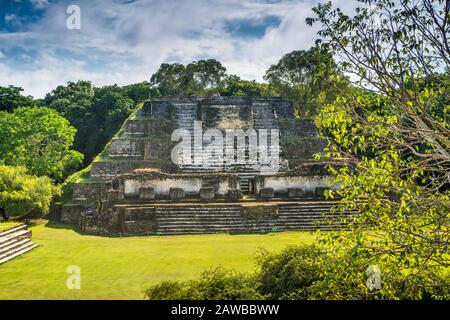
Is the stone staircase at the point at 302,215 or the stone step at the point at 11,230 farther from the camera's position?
the stone staircase at the point at 302,215

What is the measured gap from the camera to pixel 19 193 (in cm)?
1405

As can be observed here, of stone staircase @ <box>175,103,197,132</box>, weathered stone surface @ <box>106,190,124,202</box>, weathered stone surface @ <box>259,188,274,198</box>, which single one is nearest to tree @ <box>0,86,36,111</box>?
stone staircase @ <box>175,103,197,132</box>

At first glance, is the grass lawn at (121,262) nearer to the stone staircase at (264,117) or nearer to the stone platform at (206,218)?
the stone platform at (206,218)

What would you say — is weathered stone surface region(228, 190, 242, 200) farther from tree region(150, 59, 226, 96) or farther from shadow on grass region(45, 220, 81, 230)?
tree region(150, 59, 226, 96)

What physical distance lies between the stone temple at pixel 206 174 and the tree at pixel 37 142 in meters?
2.37

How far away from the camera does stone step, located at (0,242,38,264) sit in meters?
8.48

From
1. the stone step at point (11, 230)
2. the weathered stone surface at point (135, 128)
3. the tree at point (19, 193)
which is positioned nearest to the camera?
the stone step at point (11, 230)

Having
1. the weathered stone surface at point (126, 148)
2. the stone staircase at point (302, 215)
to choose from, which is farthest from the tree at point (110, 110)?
the stone staircase at point (302, 215)

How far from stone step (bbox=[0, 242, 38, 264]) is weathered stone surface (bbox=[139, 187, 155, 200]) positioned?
546 cm

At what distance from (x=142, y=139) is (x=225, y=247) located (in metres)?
10.8

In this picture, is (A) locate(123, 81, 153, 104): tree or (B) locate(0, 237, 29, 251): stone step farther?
(A) locate(123, 81, 153, 104): tree

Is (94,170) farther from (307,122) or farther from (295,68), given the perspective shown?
(295,68)

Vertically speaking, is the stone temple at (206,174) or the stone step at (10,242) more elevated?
Result: the stone temple at (206,174)

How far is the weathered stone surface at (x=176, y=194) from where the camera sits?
15148 mm
